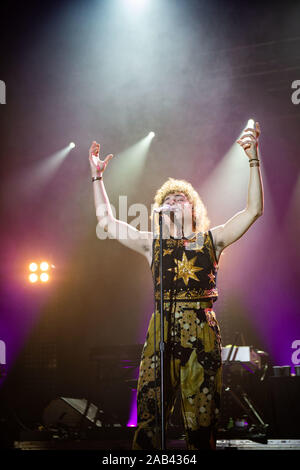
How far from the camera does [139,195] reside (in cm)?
850

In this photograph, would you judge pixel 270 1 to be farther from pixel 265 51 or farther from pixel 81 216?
pixel 81 216

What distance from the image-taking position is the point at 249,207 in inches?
108

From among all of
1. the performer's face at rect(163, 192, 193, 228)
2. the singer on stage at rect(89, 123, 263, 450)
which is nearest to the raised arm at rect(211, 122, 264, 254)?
the singer on stage at rect(89, 123, 263, 450)

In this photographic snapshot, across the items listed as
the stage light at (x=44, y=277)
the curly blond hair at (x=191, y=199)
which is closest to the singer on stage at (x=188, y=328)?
the curly blond hair at (x=191, y=199)

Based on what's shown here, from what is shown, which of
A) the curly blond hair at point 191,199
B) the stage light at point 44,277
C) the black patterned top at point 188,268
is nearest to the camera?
the black patterned top at point 188,268

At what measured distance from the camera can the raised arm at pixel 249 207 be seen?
2.73 metres

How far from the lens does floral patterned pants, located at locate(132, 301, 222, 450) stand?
2449mm

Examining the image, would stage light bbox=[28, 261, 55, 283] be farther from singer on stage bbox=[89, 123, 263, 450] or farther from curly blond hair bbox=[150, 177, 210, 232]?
singer on stage bbox=[89, 123, 263, 450]

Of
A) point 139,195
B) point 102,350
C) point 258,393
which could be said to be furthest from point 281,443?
Answer: point 139,195

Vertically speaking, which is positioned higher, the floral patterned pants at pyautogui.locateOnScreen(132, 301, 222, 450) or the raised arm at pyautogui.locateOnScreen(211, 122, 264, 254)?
the raised arm at pyautogui.locateOnScreen(211, 122, 264, 254)

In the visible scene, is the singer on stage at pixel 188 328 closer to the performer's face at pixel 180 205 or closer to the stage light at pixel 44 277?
the performer's face at pixel 180 205

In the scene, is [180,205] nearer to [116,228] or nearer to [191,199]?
[191,199]

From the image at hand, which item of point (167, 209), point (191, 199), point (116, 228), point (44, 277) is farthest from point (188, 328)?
point (44, 277)

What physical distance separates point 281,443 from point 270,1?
5461 millimetres
